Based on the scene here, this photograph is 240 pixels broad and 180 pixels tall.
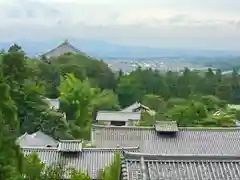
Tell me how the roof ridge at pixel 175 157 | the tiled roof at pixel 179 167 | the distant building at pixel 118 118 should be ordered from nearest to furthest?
the tiled roof at pixel 179 167, the roof ridge at pixel 175 157, the distant building at pixel 118 118

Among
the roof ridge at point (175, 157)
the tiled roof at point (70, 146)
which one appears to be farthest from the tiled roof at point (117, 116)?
the roof ridge at point (175, 157)

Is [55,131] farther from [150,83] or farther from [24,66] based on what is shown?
[150,83]

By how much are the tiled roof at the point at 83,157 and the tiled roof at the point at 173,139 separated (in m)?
2.54

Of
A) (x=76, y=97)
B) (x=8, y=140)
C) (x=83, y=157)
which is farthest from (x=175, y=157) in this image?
(x=76, y=97)

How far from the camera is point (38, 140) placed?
26.1 meters

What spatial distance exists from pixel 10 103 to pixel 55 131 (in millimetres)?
17017

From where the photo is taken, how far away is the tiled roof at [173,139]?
21.5 meters

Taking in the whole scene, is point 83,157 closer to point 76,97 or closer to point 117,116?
point 76,97

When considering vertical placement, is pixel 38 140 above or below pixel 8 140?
below

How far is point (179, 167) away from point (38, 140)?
17.6 m

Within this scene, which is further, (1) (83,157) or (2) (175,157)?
(1) (83,157)

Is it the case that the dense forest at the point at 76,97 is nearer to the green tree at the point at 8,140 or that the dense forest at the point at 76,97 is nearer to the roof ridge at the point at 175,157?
→ the green tree at the point at 8,140

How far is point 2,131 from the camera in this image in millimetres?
10922

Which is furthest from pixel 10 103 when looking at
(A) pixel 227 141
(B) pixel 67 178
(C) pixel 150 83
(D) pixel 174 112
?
(C) pixel 150 83
